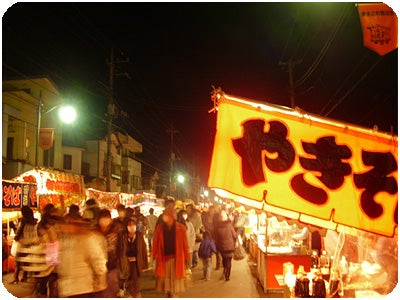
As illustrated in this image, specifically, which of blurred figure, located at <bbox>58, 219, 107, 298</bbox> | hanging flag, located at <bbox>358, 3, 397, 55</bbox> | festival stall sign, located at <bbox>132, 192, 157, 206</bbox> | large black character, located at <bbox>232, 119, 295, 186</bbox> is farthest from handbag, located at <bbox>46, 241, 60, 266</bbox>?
festival stall sign, located at <bbox>132, 192, 157, 206</bbox>

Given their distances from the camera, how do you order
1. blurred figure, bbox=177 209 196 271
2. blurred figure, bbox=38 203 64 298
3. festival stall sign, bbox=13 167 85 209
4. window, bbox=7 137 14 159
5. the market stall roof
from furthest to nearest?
window, bbox=7 137 14 159, the market stall roof, festival stall sign, bbox=13 167 85 209, blurred figure, bbox=177 209 196 271, blurred figure, bbox=38 203 64 298

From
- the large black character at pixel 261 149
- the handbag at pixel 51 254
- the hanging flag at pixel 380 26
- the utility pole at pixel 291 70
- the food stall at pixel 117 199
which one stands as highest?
the utility pole at pixel 291 70

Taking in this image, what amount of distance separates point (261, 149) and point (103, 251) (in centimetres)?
313

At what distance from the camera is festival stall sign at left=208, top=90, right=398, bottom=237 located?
4.95 meters

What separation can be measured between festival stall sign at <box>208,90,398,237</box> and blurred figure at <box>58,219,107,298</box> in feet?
7.58

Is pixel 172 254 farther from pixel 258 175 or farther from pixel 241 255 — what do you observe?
pixel 241 255

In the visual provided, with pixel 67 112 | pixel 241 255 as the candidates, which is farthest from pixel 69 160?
pixel 241 255

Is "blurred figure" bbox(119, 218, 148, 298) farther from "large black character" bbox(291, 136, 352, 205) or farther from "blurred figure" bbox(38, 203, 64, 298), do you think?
"large black character" bbox(291, 136, 352, 205)

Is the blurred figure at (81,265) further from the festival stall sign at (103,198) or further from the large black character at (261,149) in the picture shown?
the festival stall sign at (103,198)

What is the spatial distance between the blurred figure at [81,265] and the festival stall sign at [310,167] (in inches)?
90.9

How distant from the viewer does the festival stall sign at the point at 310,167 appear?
4953 mm

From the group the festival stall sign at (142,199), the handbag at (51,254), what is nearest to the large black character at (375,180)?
the handbag at (51,254)

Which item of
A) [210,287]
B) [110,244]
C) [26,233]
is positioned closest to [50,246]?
[110,244]

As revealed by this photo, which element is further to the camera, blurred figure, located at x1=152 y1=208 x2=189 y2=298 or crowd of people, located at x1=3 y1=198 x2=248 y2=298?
blurred figure, located at x1=152 y1=208 x2=189 y2=298
